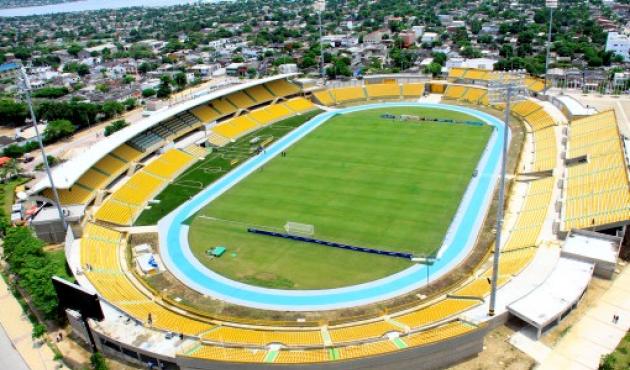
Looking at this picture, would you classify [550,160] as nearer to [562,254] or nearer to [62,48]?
[562,254]

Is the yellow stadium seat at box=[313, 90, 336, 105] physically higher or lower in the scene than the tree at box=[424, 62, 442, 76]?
lower

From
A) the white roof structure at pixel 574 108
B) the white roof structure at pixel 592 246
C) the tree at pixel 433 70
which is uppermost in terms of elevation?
the tree at pixel 433 70

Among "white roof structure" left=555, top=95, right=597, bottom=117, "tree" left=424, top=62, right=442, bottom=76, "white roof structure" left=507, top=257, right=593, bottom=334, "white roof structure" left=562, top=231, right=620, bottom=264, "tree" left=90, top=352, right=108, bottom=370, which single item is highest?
"tree" left=424, top=62, right=442, bottom=76

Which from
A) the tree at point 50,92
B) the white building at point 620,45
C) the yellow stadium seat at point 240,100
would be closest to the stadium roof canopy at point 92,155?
the yellow stadium seat at point 240,100

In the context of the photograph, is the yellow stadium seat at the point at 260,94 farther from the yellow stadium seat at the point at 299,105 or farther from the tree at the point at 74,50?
the tree at the point at 74,50

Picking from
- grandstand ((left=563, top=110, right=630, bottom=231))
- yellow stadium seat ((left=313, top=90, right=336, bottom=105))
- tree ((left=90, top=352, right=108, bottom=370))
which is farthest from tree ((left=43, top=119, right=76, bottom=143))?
grandstand ((left=563, top=110, right=630, bottom=231))

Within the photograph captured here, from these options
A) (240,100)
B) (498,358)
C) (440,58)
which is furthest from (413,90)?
(498,358)

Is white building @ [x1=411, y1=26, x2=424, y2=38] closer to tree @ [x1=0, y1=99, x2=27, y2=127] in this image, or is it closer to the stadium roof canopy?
the stadium roof canopy
